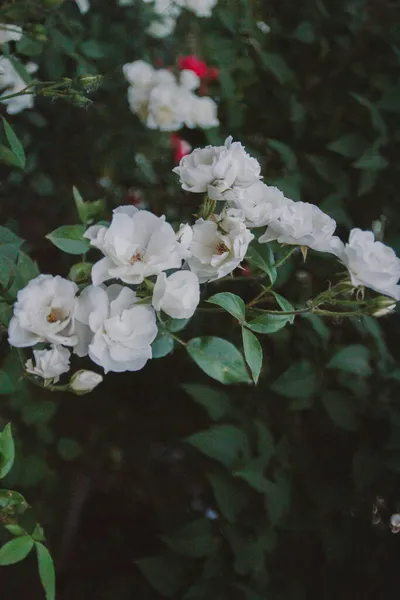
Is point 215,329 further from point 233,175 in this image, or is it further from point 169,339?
point 233,175

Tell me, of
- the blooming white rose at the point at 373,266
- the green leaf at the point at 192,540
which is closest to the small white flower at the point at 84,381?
the blooming white rose at the point at 373,266

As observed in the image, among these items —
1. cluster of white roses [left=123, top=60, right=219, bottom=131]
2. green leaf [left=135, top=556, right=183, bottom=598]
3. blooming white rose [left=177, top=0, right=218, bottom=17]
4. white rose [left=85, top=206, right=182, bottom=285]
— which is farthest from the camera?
blooming white rose [left=177, top=0, right=218, bottom=17]

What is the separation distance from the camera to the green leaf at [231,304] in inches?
22.5

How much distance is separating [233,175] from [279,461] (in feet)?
1.97

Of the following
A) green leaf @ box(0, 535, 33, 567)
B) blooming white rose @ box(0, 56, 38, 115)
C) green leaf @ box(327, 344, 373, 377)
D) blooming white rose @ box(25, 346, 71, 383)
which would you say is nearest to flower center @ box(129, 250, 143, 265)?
blooming white rose @ box(25, 346, 71, 383)

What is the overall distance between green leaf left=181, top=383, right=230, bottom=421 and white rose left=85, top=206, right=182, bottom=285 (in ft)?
1.53

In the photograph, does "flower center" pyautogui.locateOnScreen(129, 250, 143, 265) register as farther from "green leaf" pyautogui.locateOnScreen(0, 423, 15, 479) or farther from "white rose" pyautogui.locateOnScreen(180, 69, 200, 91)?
"white rose" pyautogui.locateOnScreen(180, 69, 200, 91)

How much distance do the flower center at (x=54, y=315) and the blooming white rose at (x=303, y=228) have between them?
0.68 feet

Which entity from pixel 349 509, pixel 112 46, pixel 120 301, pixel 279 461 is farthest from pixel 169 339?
pixel 112 46

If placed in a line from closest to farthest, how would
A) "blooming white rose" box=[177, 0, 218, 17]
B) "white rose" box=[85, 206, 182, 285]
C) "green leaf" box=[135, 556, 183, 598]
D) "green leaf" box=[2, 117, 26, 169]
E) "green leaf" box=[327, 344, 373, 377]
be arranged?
"white rose" box=[85, 206, 182, 285], "green leaf" box=[2, 117, 26, 169], "green leaf" box=[327, 344, 373, 377], "green leaf" box=[135, 556, 183, 598], "blooming white rose" box=[177, 0, 218, 17]

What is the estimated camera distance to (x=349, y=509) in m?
1.04

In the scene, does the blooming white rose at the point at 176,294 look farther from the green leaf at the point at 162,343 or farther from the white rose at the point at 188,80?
the white rose at the point at 188,80

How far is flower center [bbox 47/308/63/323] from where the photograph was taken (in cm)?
55

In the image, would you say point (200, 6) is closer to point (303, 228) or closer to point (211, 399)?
point (211, 399)
